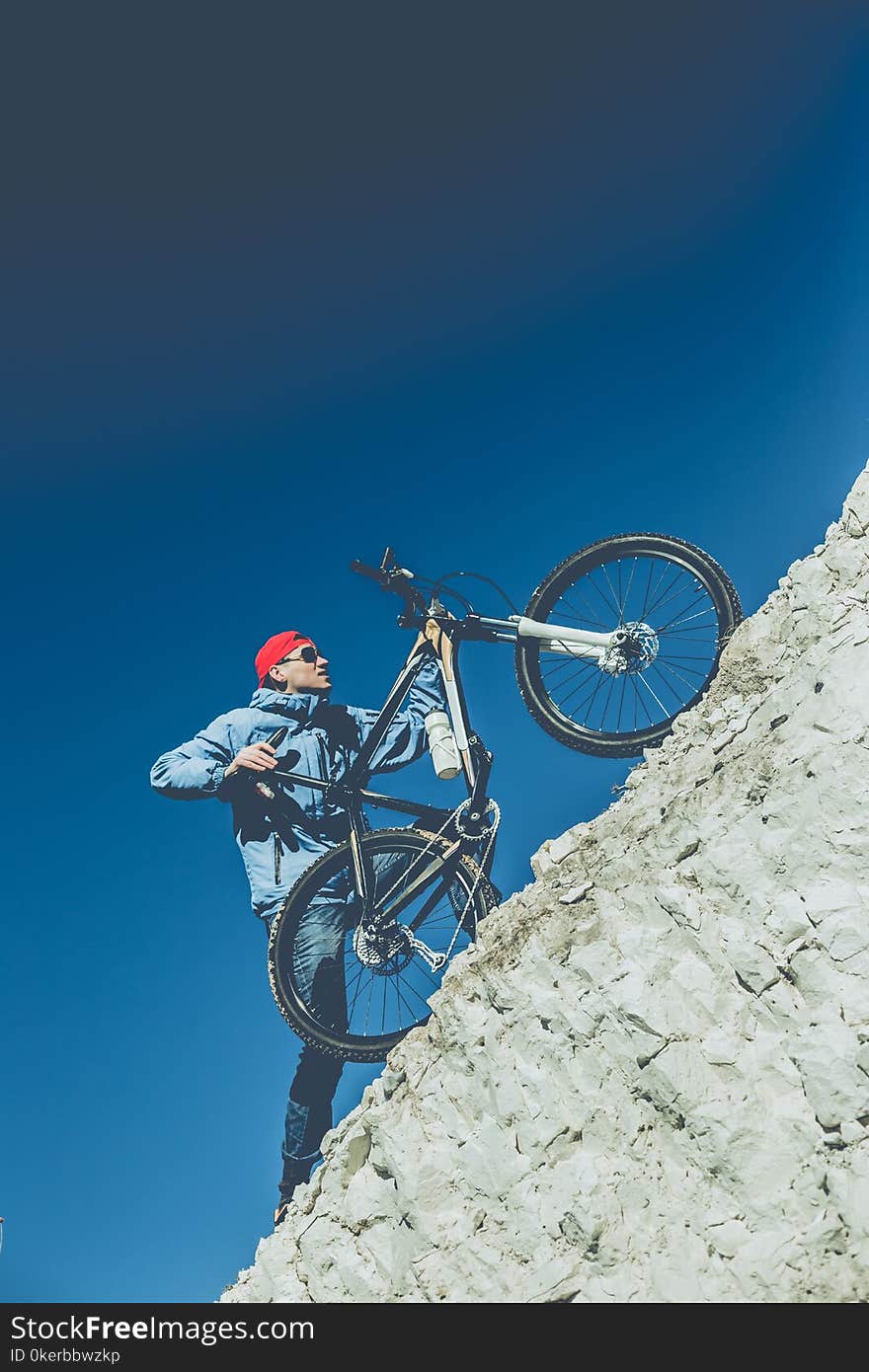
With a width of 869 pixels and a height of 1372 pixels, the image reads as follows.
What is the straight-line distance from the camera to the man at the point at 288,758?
12094 millimetres

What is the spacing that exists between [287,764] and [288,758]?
0.27 ft

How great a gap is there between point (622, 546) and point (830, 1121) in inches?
274

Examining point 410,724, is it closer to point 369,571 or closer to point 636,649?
point 369,571

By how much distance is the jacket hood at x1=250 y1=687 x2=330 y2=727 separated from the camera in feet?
42.1

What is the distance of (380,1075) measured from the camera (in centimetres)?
1059

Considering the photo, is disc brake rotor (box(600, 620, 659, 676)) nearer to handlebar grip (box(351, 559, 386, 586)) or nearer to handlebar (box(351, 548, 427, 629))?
handlebar (box(351, 548, 427, 629))

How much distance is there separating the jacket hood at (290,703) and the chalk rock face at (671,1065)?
3.80m

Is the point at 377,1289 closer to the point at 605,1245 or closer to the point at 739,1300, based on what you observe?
the point at 605,1245

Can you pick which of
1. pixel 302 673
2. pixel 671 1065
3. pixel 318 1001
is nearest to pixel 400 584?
pixel 302 673

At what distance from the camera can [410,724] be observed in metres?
12.6

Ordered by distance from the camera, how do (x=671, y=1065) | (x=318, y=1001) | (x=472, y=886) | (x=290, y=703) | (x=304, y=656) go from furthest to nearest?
1. (x=304, y=656)
2. (x=290, y=703)
3. (x=472, y=886)
4. (x=318, y=1001)
5. (x=671, y=1065)

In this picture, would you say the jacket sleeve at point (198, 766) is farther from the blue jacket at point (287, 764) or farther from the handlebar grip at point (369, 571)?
the handlebar grip at point (369, 571)

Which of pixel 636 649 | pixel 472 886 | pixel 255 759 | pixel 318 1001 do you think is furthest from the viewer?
pixel 255 759

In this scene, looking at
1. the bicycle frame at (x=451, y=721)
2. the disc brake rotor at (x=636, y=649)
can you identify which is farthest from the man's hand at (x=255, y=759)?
the disc brake rotor at (x=636, y=649)
